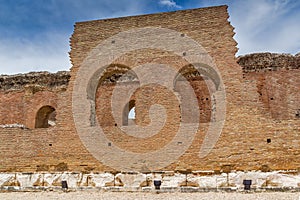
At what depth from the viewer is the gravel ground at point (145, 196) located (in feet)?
21.5

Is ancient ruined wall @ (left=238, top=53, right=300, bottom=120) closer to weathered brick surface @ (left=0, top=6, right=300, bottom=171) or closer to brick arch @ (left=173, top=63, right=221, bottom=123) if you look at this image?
brick arch @ (left=173, top=63, right=221, bottom=123)

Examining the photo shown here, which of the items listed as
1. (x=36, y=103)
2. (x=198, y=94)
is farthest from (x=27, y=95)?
(x=198, y=94)

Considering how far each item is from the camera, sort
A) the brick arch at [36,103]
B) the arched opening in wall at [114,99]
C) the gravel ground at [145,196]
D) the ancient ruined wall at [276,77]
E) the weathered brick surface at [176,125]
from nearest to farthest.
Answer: the gravel ground at [145,196]
the weathered brick surface at [176,125]
the ancient ruined wall at [276,77]
the arched opening in wall at [114,99]
the brick arch at [36,103]

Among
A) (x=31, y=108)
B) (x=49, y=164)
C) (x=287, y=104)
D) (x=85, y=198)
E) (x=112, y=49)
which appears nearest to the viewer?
(x=85, y=198)


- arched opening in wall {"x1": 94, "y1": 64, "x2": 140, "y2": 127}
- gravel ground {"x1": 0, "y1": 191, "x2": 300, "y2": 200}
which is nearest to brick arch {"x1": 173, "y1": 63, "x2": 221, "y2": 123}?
arched opening in wall {"x1": 94, "y1": 64, "x2": 140, "y2": 127}

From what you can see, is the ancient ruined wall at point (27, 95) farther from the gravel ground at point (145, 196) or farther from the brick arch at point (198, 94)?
the gravel ground at point (145, 196)

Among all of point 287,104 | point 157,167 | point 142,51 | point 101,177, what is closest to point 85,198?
point 101,177

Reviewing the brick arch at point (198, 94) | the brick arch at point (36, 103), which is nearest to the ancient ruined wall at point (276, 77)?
the brick arch at point (198, 94)

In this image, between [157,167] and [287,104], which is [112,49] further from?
[287,104]

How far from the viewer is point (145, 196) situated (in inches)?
277

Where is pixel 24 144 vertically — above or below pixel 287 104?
below

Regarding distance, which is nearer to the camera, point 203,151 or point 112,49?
point 203,151

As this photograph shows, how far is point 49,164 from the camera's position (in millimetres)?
11023

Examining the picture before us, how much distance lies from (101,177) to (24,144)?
3.91 meters
